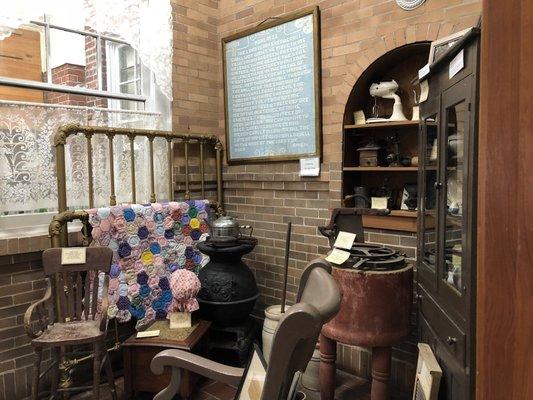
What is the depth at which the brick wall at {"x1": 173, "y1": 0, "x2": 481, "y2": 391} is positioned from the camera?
2537mm

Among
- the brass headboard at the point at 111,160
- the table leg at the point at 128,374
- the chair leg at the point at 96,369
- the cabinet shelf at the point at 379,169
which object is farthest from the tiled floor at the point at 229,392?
the cabinet shelf at the point at 379,169

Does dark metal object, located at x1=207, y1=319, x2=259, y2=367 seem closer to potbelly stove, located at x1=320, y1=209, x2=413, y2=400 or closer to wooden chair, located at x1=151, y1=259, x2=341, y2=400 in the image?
potbelly stove, located at x1=320, y1=209, x2=413, y2=400

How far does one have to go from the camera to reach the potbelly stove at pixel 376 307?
210cm

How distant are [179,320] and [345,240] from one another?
117cm

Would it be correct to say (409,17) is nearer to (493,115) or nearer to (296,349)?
(493,115)

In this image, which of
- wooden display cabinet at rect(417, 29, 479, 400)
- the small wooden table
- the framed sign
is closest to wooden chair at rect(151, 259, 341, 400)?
wooden display cabinet at rect(417, 29, 479, 400)

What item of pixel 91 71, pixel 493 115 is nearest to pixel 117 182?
pixel 91 71

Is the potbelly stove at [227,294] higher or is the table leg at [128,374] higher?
the potbelly stove at [227,294]

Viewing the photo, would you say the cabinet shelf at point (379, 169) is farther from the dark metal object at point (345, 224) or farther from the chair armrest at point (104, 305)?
the chair armrest at point (104, 305)

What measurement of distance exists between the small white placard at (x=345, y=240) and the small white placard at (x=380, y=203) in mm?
499

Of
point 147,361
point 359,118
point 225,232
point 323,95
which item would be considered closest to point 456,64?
point 359,118

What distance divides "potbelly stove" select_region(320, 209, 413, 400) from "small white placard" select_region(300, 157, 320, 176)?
887 mm

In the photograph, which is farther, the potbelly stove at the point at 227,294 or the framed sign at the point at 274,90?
the framed sign at the point at 274,90

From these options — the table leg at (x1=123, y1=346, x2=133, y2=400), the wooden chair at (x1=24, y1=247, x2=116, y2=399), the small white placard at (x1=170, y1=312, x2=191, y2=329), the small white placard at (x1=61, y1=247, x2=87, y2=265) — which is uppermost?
the small white placard at (x1=61, y1=247, x2=87, y2=265)
